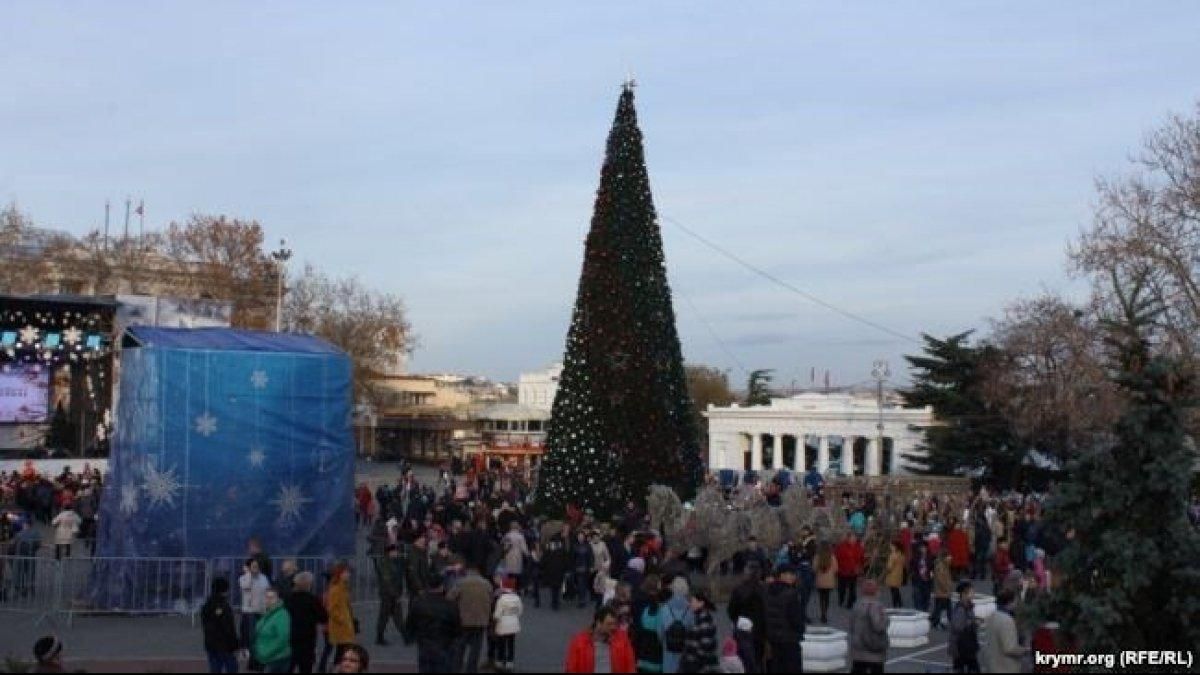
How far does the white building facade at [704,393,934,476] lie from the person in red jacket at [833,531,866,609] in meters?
35.8

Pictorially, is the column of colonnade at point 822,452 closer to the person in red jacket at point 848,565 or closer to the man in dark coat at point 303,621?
the person in red jacket at point 848,565

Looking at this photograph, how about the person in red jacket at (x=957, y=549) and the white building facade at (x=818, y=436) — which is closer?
the person in red jacket at (x=957, y=549)

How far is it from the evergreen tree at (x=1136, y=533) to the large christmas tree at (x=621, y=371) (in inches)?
579

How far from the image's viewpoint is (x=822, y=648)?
529 inches

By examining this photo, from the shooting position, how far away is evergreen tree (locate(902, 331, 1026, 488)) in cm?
4978

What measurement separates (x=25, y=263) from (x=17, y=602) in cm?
4235

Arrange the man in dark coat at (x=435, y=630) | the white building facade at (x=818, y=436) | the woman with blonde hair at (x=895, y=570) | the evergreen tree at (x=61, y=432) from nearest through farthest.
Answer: the man in dark coat at (x=435, y=630), the woman with blonde hair at (x=895, y=570), the evergreen tree at (x=61, y=432), the white building facade at (x=818, y=436)

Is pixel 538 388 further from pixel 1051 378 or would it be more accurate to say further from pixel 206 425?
pixel 206 425

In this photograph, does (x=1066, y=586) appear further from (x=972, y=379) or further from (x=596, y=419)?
(x=972, y=379)

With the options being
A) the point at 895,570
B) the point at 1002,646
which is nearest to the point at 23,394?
the point at 895,570

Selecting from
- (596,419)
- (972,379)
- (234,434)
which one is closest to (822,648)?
(234,434)

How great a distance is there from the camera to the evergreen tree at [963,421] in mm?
49781

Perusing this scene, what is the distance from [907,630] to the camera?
52.6 feet

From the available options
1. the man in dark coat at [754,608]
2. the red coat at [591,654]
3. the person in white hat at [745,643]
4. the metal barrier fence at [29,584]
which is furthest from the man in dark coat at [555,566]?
the red coat at [591,654]
